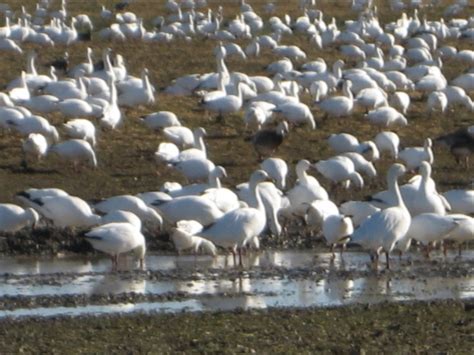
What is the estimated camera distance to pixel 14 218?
15.5 meters

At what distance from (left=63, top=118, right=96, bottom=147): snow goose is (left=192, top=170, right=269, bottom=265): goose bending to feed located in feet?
21.3

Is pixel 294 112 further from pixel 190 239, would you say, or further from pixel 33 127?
pixel 190 239

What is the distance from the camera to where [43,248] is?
15383 mm

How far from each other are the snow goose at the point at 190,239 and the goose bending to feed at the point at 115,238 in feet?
2.09

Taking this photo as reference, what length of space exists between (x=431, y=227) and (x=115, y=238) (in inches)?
129

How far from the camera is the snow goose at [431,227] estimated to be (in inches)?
587

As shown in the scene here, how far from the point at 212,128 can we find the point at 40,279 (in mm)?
10166

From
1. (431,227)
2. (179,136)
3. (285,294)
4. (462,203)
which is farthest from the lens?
(179,136)

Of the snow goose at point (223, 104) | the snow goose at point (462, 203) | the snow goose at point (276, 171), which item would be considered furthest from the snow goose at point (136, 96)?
the snow goose at point (462, 203)

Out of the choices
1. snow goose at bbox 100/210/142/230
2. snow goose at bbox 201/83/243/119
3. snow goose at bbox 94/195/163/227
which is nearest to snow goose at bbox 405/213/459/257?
snow goose at bbox 100/210/142/230

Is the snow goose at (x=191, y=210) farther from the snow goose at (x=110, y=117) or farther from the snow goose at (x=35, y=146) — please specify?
the snow goose at (x=110, y=117)

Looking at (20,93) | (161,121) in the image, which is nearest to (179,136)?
(161,121)

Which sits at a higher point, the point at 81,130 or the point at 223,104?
the point at 223,104

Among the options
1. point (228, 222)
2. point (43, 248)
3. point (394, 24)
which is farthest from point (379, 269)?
point (394, 24)
